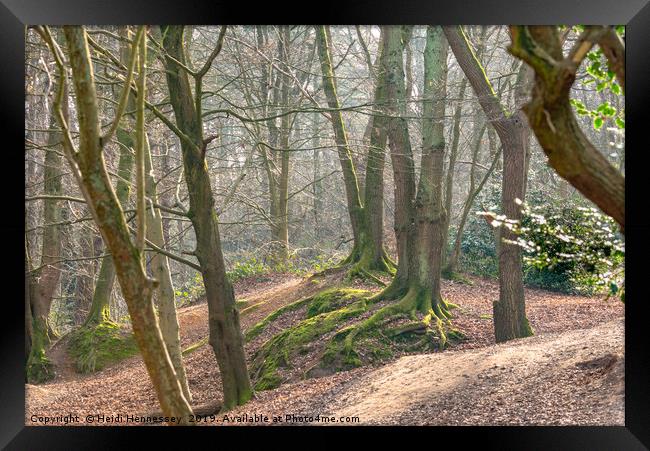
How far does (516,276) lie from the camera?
7285mm

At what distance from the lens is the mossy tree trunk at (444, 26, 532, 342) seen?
281 inches

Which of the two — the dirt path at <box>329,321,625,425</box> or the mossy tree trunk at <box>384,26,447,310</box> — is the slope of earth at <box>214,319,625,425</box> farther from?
the mossy tree trunk at <box>384,26,447,310</box>

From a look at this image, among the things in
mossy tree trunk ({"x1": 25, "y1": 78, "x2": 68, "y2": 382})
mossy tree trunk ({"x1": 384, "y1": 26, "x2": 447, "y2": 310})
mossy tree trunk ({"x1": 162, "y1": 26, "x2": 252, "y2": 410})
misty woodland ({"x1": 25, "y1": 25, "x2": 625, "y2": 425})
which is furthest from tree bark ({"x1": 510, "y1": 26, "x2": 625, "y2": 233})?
mossy tree trunk ({"x1": 25, "y1": 78, "x2": 68, "y2": 382})

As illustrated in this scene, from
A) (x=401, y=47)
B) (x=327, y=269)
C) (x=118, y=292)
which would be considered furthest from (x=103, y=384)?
(x=401, y=47)

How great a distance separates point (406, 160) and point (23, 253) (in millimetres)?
5150

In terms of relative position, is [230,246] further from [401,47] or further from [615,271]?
[615,271]

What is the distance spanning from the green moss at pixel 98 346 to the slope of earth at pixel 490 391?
104 inches

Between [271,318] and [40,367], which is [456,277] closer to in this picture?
[271,318]

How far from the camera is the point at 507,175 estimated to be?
7195 millimetres

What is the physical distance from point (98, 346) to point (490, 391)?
498cm

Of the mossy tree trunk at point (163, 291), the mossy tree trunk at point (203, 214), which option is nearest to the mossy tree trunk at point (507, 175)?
the mossy tree trunk at point (203, 214)

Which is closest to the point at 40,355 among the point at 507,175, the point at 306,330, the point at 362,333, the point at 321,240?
the point at 306,330
